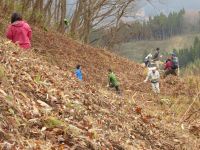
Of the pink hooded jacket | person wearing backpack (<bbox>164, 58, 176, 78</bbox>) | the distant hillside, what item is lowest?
the distant hillside

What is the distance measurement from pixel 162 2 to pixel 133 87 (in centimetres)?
994

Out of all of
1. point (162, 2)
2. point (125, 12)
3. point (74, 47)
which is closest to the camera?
point (74, 47)

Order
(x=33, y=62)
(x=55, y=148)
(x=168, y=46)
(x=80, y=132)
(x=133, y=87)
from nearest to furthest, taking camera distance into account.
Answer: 1. (x=55, y=148)
2. (x=80, y=132)
3. (x=33, y=62)
4. (x=133, y=87)
5. (x=168, y=46)

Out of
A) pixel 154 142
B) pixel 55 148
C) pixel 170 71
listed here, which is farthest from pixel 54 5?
pixel 55 148

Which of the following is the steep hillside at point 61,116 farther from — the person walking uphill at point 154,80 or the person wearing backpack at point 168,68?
A: the person wearing backpack at point 168,68

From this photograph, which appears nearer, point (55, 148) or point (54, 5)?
point (55, 148)

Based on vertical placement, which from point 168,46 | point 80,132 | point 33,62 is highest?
point 33,62

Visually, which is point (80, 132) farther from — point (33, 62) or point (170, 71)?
point (170, 71)

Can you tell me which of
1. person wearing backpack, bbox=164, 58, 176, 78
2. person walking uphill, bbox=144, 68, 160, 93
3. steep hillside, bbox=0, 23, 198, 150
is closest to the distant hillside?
person wearing backpack, bbox=164, 58, 176, 78

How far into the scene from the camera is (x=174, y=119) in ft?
31.8

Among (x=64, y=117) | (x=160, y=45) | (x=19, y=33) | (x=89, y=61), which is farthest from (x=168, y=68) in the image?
(x=160, y=45)

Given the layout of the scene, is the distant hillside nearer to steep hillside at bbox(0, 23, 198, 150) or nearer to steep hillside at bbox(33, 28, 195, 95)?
steep hillside at bbox(33, 28, 195, 95)

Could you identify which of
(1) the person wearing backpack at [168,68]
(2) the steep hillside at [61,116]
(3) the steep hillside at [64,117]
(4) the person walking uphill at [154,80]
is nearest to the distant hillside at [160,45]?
(1) the person wearing backpack at [168,68]

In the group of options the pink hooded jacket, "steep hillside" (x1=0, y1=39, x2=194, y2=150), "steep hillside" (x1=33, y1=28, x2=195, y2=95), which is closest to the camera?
"steep hillside" (x1=0, y1=39, x2=194, y2=150)
